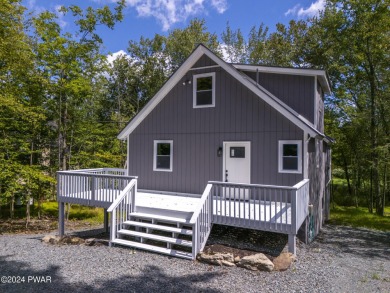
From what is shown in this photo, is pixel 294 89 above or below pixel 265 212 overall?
above

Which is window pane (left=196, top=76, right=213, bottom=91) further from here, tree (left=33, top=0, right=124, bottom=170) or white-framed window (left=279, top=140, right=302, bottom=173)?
tree (left=33, top=0, right=124, bottom=170)

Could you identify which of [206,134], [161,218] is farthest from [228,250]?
[206,134]

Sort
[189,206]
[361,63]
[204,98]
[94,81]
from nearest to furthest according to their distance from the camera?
[189,206], [204,98], [361,63], [94,81]

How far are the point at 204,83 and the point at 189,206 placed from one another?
455 cm

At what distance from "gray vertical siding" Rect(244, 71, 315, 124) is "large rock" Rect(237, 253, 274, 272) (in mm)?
5375

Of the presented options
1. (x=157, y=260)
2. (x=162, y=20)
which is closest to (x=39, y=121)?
(x=157, y=260)

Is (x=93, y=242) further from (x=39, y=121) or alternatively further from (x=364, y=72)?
(x=364, y=72)

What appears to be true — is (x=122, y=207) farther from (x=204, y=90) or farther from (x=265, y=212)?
(x=204, y=90)

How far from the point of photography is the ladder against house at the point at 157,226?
718 cm

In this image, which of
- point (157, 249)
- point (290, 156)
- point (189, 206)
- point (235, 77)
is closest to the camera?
point (157, 249)

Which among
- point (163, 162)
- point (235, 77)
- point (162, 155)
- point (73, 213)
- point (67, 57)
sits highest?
point (67, 57)

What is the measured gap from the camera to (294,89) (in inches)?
399

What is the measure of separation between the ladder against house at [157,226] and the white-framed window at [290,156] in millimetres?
3055

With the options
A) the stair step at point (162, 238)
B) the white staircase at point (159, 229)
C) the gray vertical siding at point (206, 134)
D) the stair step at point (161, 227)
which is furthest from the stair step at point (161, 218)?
the gray vertical siding at point (206, 134)
